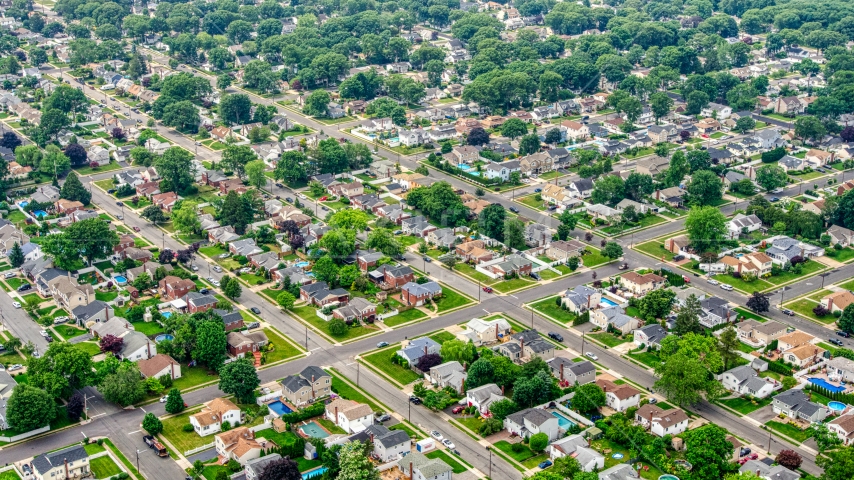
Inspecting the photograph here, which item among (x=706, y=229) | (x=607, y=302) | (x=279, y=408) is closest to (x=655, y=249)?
(x=706, y=229)

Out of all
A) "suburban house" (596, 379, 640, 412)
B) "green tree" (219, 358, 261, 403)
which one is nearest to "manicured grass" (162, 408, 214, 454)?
"green tree" (219, 358, 261, 403)

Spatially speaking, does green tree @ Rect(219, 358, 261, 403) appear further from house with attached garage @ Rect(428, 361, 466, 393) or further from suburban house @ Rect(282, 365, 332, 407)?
house with attached garage @ Rect(428, 361, 466, 393)

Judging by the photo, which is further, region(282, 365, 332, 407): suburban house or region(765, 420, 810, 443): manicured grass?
region(282, 365, 332, 407): suburban house

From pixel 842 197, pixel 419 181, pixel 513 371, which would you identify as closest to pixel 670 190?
pixel 842 197

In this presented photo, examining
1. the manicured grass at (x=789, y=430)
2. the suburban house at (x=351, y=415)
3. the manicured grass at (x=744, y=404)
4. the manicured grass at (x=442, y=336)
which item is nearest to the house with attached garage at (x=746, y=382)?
the manicured grass at (x=744, y=404)

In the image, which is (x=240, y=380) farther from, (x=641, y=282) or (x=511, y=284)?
(x=641, y=282)

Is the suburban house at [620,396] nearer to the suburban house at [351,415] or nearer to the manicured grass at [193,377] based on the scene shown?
the suburban house at [351,415]

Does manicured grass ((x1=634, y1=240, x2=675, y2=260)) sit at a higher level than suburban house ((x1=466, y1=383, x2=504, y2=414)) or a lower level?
lower
